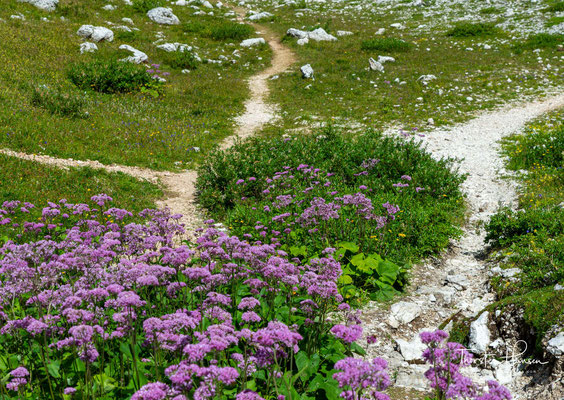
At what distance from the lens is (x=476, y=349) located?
6.23 m

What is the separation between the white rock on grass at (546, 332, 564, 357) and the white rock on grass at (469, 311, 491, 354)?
988mm

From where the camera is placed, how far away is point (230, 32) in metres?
32.9

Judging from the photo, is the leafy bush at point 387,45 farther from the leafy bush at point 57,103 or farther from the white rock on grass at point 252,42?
the leafy bush at point 57,103

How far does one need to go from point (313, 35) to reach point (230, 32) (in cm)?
643

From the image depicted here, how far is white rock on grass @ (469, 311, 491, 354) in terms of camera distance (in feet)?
20.6

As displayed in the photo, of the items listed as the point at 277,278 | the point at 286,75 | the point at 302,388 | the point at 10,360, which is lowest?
the point at 286,75

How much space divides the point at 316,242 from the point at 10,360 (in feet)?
18.2

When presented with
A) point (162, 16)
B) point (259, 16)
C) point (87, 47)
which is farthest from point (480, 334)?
point (259, 16)

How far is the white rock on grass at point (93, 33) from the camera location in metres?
26.0

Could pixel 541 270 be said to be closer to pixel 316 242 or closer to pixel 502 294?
pixel 502 294

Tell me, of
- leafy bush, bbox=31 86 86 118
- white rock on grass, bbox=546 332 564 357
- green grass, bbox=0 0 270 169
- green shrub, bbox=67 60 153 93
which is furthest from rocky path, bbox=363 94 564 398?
green shrub, bbox=67 60 153 93

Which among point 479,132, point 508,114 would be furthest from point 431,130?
point 508,114

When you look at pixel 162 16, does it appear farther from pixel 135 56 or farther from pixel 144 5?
pixel 135 56

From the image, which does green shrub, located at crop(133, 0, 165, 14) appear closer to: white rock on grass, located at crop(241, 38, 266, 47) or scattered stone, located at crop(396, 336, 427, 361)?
white rock on grass, located at crop(241, 38, 266, 47)
